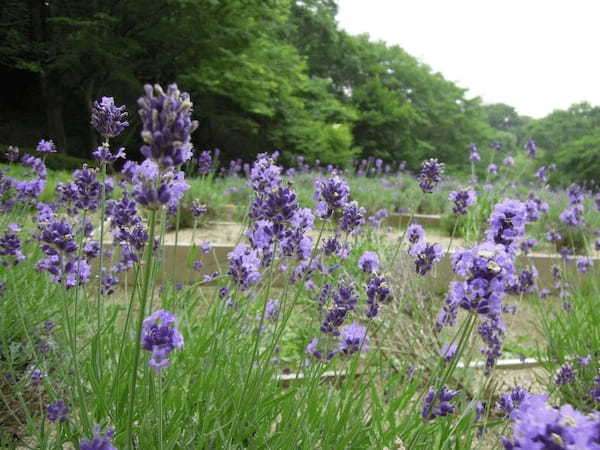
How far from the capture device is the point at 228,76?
11.2 meters

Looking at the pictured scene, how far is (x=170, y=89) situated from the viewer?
0.77 metres

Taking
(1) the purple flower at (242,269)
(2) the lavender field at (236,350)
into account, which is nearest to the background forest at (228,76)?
(2) the lavender field at (236,350)

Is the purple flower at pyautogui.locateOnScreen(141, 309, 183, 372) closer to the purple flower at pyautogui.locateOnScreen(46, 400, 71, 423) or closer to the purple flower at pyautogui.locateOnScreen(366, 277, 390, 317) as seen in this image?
the purple flower at pyautogui.locateOnScreen(46, 400, 71, 423)

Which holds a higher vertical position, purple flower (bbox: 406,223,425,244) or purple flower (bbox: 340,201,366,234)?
purple flower (bbox: 340,201,366,234)

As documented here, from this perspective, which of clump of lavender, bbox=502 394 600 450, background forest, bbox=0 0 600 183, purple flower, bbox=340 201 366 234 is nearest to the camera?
clump of lavender, bbox=502 394 600 450

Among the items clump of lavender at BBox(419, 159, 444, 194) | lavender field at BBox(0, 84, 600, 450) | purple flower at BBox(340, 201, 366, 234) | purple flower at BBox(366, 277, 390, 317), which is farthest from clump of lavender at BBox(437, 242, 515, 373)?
clump of lavender at BBox(419, 159, 444, 194)

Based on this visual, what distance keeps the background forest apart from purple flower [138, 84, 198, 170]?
1069 cm

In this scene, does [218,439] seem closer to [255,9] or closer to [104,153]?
[104,153]

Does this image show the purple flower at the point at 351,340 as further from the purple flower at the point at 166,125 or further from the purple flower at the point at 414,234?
the purple flower at the point at 166,125

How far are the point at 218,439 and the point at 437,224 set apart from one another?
289 inches

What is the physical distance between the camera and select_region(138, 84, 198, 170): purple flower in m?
0.76

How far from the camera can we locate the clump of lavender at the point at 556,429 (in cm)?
55

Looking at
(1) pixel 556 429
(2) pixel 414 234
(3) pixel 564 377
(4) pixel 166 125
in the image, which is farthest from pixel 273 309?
(1) pixel 556 429

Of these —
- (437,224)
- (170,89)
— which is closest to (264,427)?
(170,89)
